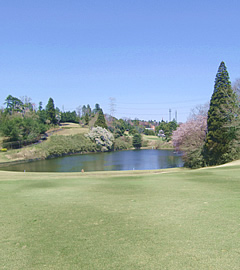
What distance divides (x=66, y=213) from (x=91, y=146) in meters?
70.1

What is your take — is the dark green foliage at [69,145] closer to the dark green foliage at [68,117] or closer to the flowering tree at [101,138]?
the flowering tree at [101,138]

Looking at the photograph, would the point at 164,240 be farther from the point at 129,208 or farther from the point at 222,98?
the point at 222,98

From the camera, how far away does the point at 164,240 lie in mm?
5059

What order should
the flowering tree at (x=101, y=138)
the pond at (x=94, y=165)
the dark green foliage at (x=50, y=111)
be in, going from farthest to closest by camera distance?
the dark green foliage at (x=50, y=111) < the flowering tree at (x=101, y=138) < the pond at (x=94, y=165)

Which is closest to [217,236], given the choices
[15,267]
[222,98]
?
[15,267]

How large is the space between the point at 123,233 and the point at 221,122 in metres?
29.7

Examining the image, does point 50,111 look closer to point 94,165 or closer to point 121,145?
point 121,145

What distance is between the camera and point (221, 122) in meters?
31.9

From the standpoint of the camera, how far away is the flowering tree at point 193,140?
34.1m

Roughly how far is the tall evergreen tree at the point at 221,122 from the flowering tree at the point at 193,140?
1240 mm

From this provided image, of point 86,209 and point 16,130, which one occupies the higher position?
point 16,130

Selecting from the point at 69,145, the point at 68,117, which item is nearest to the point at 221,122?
the point at 69,145

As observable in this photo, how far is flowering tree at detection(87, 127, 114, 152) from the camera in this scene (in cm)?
7975

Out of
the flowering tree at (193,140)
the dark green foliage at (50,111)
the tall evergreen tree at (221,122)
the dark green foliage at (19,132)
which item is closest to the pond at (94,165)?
the flowering tree at (193,140)
